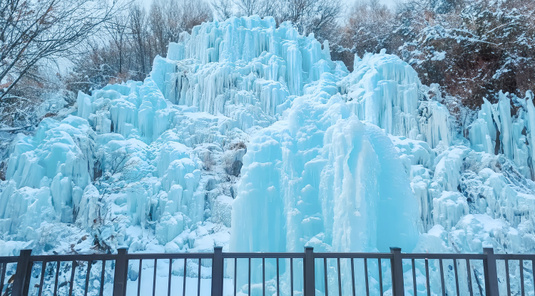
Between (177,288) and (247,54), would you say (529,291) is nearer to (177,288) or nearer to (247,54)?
(177,288)

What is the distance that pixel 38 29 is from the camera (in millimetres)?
3773

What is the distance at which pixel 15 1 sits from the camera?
12.2ft

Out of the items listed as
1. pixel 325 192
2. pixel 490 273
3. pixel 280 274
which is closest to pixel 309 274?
pixel 490 273

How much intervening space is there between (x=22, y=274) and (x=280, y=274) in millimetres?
4068

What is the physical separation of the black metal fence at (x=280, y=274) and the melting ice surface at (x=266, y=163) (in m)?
0.41

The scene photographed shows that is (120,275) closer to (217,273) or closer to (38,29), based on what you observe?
(217,273)

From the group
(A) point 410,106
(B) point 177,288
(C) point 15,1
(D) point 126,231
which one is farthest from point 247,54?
(C) point 15,1

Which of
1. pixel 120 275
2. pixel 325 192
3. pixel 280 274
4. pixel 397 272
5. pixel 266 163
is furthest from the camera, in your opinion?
pixel 266 163

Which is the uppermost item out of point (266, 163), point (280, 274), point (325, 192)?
point (266, 163)

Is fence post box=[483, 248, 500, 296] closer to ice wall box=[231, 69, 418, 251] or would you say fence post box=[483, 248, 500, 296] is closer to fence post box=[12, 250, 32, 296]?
ice wall box=[231, 69, 418, 251]

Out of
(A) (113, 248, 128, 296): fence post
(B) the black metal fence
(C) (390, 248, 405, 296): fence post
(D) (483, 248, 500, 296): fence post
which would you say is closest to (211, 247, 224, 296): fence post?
(B) the black metal fence

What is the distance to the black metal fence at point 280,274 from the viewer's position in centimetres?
307

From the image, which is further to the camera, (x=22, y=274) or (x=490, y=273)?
(x=490, y=273)

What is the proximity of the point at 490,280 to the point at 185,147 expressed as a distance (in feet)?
24.9
